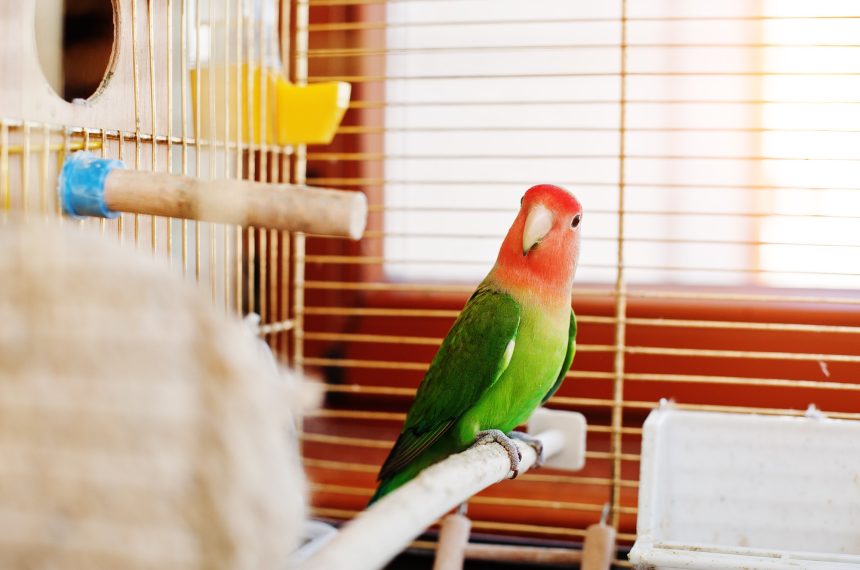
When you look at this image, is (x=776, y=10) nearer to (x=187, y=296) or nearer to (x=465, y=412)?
(x=465, y=412)

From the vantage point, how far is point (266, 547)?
0.35m

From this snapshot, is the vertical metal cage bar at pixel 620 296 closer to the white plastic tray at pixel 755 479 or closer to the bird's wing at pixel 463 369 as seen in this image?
the white plastic tray at pixel 755 479

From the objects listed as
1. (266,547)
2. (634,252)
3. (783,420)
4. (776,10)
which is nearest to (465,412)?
(783,420)

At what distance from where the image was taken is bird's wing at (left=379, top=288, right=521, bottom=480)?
0.89m

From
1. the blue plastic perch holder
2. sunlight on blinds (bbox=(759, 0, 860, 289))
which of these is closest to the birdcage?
sunlight on blinds (bbox=(759, 0, 860, 289))

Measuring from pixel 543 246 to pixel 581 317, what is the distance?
210 mm

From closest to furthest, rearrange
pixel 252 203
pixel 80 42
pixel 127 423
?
pixel 127 423
pixel 252 203
pixel 80 42

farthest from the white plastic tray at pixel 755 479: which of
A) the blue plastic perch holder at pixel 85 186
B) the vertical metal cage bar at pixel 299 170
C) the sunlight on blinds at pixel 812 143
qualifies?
the blue plastic perch holder at pixel 85 186

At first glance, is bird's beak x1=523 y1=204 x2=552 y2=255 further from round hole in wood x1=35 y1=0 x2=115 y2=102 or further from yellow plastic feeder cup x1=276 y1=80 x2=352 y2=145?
round hole in wood x1=35 y1=0 x2=115 y2=102

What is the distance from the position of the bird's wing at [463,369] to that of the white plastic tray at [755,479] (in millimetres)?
185

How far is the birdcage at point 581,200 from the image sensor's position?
1063 mm

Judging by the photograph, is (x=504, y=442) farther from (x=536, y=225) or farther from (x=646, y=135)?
(x=646, y=135)

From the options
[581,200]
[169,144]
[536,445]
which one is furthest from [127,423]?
[581,200]

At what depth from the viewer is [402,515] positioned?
0.45 meters
